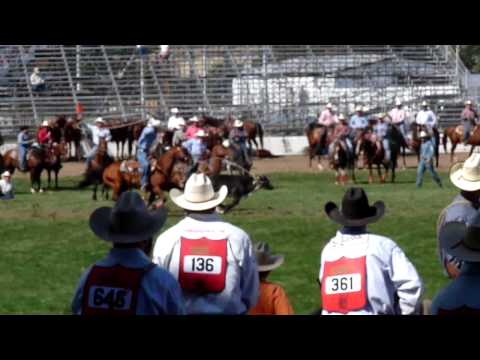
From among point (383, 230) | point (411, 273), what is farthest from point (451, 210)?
point (383, 230)

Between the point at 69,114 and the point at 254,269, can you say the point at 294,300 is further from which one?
the point at 69,114

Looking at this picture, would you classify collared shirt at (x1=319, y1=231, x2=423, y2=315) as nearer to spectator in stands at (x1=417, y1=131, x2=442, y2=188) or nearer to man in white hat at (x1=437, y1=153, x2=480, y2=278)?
man in white hat at (x1=437, y1=153, x2=480, y2=278)

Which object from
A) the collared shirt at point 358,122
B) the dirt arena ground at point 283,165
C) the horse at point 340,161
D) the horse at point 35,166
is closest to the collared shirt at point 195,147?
the horse at point 340,161

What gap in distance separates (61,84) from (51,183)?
1247cm

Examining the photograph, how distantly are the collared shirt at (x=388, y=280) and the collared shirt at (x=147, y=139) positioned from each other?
65.0ft

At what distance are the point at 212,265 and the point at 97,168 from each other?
18760 millimetres

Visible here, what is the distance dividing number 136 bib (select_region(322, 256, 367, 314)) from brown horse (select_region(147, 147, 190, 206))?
50.6 ft

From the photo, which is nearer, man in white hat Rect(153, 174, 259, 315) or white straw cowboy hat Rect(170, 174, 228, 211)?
man in white hat Rect(153, 174, 259, 315)

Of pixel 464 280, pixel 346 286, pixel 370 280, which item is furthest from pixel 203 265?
pixel 464 280

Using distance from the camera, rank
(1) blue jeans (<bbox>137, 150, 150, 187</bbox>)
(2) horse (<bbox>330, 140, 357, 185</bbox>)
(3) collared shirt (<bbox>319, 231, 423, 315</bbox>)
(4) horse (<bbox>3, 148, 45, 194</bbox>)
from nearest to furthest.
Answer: (3) collared shirt (<bbox>319, 231, 423, 315</bbox>) → (1) blue jeans (<bbox>137, 150, 150, 187</bbox>) → (4) horse (<bbox>3, 148, 45, 194</bbox>) → (2) horse (<bbox>330, 140, 357, 185</bbox>)

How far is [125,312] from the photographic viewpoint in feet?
14.2

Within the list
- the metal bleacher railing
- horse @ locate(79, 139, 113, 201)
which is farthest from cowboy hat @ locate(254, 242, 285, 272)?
the metal bleacher railing

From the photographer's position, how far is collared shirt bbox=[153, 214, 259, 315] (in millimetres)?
5238

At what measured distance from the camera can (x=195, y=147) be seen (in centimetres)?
2498
